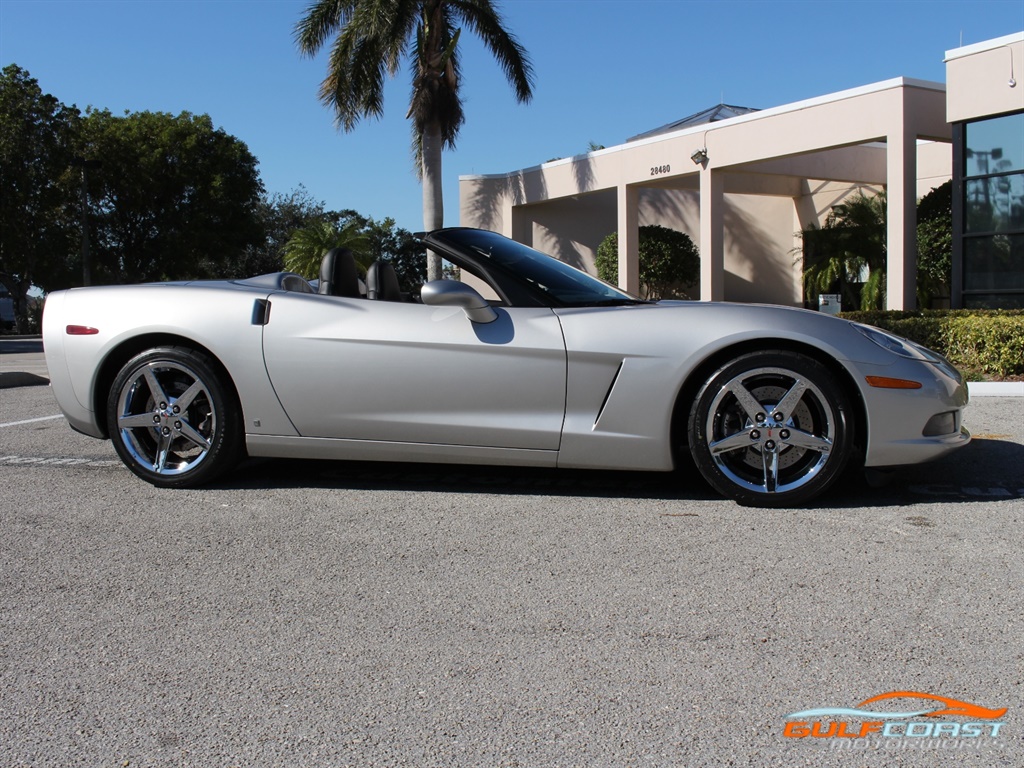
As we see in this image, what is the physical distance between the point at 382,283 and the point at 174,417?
117cm

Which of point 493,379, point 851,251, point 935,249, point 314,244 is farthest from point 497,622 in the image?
point 314,244

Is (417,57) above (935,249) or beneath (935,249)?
above

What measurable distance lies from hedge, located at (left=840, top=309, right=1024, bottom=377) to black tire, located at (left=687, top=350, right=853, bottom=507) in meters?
6.26

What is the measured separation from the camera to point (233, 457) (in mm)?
4473

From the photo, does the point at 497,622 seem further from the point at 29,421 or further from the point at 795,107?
the point at 795,107

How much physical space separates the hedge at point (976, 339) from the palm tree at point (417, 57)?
1285 centimetres

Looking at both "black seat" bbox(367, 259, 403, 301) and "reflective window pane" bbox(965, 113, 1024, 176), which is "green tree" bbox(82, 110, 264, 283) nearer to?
"reflective window pane" bbox(965, 113, 1024, 176)

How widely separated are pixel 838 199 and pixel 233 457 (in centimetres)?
2457

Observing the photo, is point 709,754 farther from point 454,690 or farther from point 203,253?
point 203,253

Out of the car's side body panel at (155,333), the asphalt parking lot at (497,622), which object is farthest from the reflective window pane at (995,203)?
the car's side body panel at (155,333)

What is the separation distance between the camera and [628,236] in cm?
2414

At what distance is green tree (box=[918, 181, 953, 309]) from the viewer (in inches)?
757

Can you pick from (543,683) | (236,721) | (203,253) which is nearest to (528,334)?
(543,683)

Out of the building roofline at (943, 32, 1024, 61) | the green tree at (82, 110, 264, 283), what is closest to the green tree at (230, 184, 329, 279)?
the green tree at (82, 110, 264, 283)
